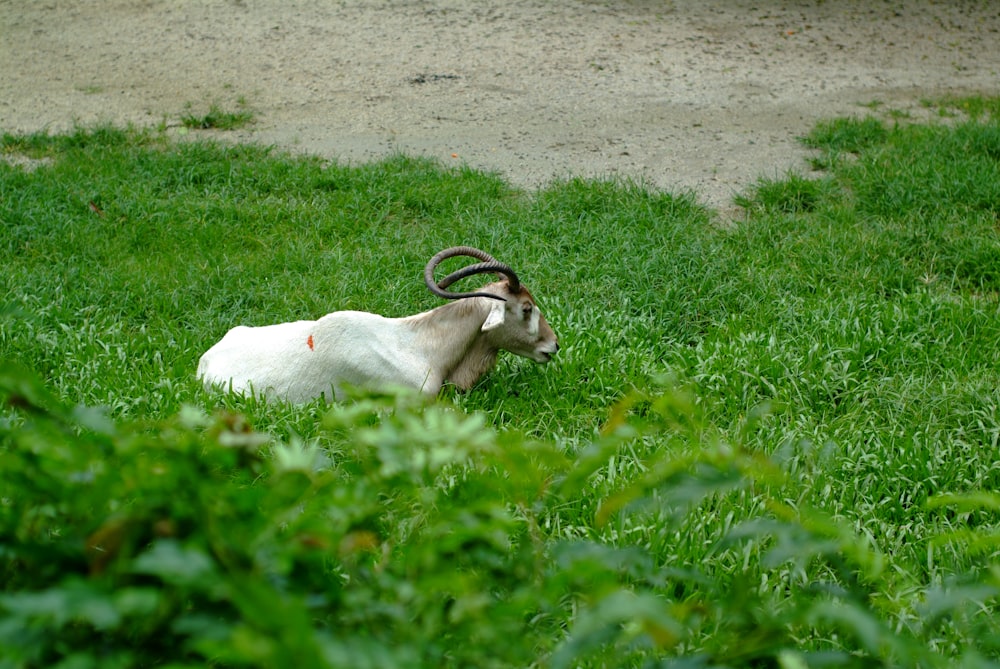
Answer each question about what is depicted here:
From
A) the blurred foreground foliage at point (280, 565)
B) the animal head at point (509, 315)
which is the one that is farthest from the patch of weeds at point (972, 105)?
the blurred foreground foliage at point (280, 565)

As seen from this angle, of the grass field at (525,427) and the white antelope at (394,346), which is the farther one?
the white antelope at (394,346)

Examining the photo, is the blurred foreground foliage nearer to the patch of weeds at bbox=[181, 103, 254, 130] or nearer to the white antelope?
the white antelope

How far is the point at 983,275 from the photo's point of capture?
20.6 feet

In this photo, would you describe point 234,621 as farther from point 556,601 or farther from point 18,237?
point 18,237

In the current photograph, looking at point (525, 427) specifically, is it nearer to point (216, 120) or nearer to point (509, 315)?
point (509, 315)

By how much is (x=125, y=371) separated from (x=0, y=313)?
271cm

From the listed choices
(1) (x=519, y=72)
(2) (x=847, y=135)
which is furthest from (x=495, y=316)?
(1) (x=519, y=72)

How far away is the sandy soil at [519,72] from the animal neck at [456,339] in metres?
2.99

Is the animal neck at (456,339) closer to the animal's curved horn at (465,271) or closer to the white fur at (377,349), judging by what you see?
the white fur at (377,349)

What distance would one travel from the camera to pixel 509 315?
503 cm

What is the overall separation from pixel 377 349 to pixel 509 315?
2.30 feet

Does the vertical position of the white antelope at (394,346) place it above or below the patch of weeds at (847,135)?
below

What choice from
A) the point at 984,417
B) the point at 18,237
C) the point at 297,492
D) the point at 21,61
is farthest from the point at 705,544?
the point at 21,61

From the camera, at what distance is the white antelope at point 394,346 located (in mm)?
4797
